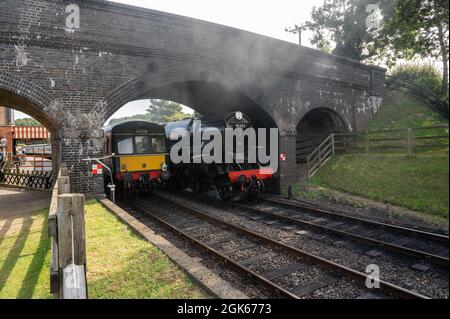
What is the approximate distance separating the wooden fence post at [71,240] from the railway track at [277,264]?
9.04 ft

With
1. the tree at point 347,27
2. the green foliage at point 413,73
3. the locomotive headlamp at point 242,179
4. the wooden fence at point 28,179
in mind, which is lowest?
the wooden fence at point 28,179

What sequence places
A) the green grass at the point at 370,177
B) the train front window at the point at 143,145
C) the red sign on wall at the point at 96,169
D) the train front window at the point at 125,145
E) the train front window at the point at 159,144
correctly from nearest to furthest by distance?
the green grass at the point at 370,177 < the red sign on wall at the point at 96,169 < the train front window at the point at 125,145 < the train front window at the point at 143,145 < the train front window at the point at 159,144

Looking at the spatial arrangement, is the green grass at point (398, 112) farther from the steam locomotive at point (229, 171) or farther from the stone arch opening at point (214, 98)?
the steam locomotive at point (229, 171)

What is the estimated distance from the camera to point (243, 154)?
11.5 m

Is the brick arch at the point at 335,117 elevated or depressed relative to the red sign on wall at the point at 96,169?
elevated

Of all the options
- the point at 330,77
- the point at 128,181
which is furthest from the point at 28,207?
the point at 330,77

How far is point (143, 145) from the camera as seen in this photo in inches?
479

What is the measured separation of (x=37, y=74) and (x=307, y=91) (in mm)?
11110

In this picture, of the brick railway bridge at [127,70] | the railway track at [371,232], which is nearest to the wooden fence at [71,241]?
the railway track at [371,232]

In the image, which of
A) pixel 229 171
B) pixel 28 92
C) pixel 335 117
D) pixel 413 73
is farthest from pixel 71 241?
pixel 413 73

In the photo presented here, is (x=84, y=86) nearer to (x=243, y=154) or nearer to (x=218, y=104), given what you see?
(x=243, y=154)

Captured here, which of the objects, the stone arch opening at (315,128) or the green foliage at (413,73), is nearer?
the stone arch opening at (315,128)

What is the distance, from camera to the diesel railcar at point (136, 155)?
11453mm
